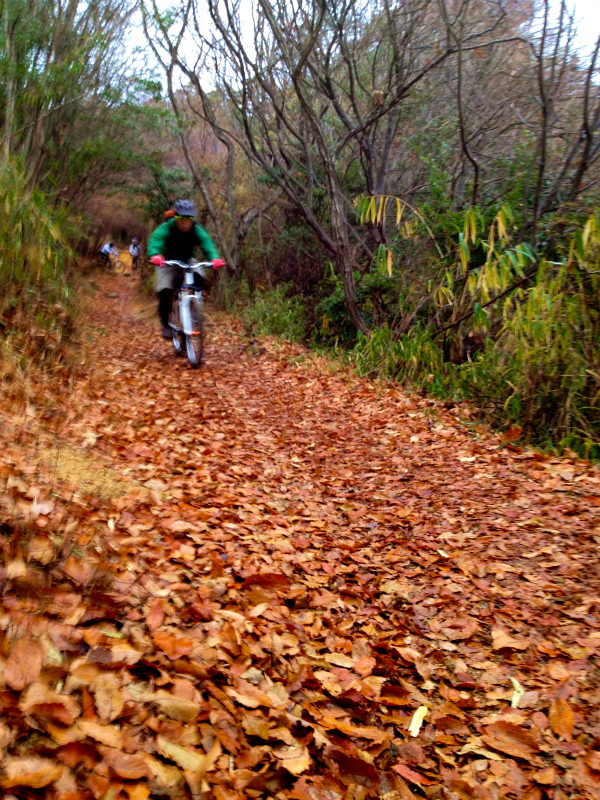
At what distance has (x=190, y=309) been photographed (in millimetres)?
8000

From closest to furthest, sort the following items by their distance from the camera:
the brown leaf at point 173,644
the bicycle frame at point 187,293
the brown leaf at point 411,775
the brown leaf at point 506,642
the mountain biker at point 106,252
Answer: the brown leaf at point 411,775 → the brown leaf at point 173,644 → the brown leaf at point 506,642 → the bicycle frame at point 187,293 → the mountain biker at point 106,252

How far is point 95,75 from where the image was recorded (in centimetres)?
1112

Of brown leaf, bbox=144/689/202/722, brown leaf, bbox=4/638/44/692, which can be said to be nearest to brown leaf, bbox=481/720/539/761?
brown leaf, bbox=144/689/202/722

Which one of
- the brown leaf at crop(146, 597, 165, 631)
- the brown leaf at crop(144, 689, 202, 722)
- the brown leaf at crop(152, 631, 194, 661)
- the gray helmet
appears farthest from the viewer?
the gray helmet

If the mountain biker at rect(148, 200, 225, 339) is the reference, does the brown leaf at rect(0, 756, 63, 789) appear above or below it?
below

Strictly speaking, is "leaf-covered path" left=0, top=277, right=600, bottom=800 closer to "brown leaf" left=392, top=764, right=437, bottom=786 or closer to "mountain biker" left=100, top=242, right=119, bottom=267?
"brown leaf" left=392, top=764, right=437, bottom=786

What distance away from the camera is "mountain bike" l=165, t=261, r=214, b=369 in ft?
26.2

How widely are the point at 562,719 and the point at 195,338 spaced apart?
21.8ft

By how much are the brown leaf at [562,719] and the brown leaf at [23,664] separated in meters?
1.91

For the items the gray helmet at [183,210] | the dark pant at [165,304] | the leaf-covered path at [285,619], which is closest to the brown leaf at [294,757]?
the leaf-covered path at [285,619]

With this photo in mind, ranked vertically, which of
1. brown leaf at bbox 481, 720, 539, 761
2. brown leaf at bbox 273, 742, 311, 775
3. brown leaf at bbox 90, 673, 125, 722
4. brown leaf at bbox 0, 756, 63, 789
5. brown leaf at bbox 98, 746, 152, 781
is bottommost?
brown leaf at bbox 481, 720, 539, 761

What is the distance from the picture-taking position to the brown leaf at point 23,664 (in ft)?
5.81

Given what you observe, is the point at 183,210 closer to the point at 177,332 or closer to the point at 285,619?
the point at 177,332

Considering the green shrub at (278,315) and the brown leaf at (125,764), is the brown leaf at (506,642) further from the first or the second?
the green shrub at (278,315)
